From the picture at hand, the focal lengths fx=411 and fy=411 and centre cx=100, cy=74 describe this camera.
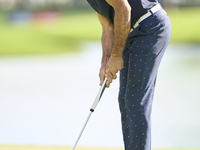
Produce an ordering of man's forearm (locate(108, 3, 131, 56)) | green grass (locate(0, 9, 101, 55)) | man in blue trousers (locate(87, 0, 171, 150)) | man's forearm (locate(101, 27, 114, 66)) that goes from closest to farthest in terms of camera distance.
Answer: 1. man's forearm (locate(108, 3, 131, 56))
2. man in blue trousers (locate(87, 0, 171, 150))
3. man's forearm (locate(101, 27, 114, 66))
4. green grass (locate(0, 9, 101, 55))

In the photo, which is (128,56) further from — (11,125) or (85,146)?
(11,125)

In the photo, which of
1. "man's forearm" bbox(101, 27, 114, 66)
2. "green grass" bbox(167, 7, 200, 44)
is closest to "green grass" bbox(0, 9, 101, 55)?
"green grass" bbox(167, 7, 200, 44)

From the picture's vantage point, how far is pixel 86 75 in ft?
27.6

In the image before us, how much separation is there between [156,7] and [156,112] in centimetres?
269

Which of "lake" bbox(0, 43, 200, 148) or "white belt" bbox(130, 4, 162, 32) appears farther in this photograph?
"lake" bbox(0, 43, 200, 148)

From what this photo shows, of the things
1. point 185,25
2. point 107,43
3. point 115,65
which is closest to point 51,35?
point 185,25

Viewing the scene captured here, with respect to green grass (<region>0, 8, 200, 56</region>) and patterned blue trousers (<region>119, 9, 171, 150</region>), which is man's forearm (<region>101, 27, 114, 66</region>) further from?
green grass (<region>0, 8, 200, 56</region>)

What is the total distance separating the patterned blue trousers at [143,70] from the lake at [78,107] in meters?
1.15

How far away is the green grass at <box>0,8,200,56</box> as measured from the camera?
582 inches

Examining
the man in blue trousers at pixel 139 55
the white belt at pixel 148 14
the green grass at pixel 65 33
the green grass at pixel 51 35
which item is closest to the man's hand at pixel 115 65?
the man in blue trousers at pixel 139 55

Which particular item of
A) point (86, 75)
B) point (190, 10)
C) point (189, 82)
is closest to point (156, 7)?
point (189, 82)

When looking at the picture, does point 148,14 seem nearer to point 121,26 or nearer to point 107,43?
point 121,26

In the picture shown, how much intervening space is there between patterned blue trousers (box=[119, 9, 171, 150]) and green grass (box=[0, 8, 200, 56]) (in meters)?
10.8

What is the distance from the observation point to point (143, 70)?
→ 2539mm
